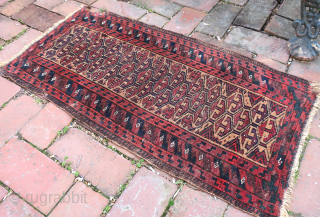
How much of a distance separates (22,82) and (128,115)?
49.1 inches

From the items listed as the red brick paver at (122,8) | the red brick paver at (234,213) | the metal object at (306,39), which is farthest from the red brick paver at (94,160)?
the metal object at (306,39)

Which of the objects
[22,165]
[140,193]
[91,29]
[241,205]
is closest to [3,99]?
[22,165]

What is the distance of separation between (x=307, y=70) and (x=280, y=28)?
2.35 ft

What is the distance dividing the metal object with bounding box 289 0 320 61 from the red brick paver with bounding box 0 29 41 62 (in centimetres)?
310

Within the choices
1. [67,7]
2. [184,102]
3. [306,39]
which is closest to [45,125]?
[184,102]

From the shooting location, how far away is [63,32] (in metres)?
2.90

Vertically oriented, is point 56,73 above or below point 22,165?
above

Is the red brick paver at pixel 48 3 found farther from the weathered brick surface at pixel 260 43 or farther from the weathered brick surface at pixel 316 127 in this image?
the weathered brick surface at pixel 316 127

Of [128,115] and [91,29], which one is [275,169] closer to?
[128,115]

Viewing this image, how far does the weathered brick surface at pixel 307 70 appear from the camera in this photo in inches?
91.5

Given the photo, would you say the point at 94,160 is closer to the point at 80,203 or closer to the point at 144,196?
the point at 80,203

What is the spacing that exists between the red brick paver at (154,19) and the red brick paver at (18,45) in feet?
4.63

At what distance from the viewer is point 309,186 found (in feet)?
5.56
